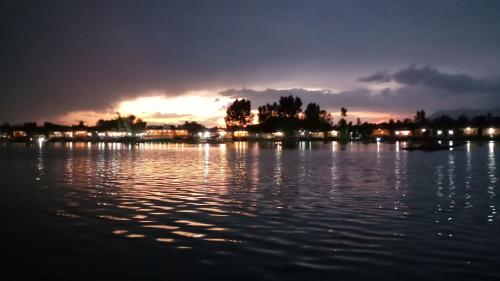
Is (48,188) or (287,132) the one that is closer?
(48,188)

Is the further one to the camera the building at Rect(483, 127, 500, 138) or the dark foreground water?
the building at Rect(483, 127, 500, 138)

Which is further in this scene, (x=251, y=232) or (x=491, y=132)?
(x=491, y=132)

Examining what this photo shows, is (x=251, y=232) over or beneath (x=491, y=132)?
beneath

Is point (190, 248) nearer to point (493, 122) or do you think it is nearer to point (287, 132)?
point (287, 132)

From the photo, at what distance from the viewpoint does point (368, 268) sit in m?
10.5

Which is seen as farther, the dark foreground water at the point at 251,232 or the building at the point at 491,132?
the building at the point at 491,132

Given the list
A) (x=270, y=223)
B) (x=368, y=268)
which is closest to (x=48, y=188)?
(x=270, y=223)

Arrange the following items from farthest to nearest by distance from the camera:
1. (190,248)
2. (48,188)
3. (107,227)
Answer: (48,188) → (107,227) → (190,248)

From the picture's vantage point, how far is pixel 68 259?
1138 cm

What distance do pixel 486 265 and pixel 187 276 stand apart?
7.12 metres

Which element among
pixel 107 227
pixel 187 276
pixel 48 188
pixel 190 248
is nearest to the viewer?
pixel 187 276

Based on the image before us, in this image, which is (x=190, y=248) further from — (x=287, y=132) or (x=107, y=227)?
(x=287, y=132)

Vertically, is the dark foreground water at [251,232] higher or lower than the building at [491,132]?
lower

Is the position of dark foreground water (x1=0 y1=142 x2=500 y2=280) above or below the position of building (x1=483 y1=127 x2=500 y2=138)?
below
